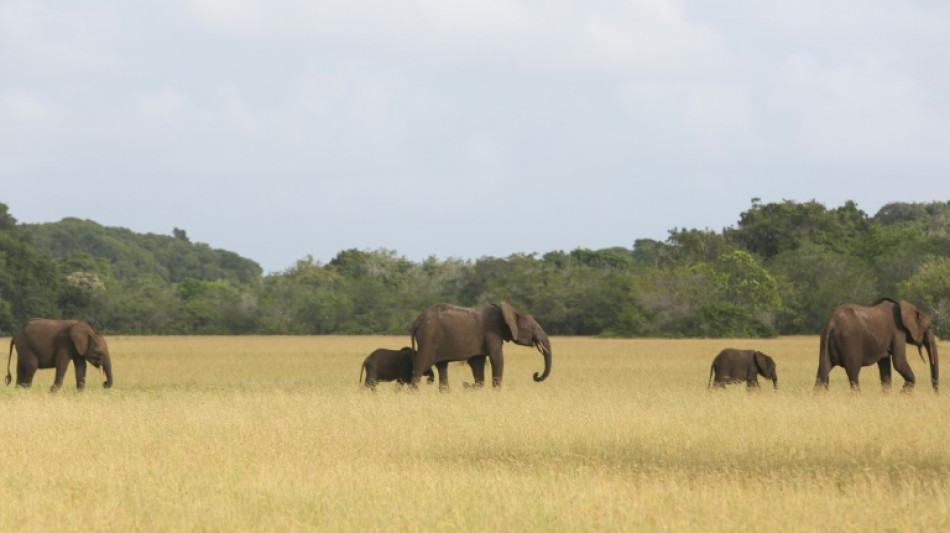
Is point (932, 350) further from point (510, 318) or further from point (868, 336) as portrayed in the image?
point (510, 318)

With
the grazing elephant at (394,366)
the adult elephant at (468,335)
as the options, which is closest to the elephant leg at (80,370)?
the grazing elephant at (394,366)

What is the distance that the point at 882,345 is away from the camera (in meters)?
20.3

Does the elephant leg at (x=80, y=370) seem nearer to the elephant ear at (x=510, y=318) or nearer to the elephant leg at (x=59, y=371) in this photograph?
the elephant leg at (x=59, y=371)

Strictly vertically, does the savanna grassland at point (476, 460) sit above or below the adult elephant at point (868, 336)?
below

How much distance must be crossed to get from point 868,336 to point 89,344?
50.4 ft

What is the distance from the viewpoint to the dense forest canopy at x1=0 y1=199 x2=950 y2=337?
7081cm

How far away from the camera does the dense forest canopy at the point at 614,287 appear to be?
2788 inches

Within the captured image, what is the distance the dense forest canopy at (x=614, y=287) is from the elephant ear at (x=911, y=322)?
42019 millimetres

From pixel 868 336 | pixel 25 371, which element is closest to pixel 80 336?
pixel 25 371

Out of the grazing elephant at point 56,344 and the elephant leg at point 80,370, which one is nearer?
the grazing elephant at point 56,344

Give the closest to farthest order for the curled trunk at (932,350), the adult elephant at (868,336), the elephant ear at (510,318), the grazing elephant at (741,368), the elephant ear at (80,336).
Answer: the adult elephant at (868,336)
the curled trunk at (932,350)
the elephant ear at (510,318)
the elephant ear at (80,336)
the grazing elephant at (741,368)

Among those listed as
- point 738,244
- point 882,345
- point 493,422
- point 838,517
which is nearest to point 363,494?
point 838,517

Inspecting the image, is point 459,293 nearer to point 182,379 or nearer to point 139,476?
point 182,379

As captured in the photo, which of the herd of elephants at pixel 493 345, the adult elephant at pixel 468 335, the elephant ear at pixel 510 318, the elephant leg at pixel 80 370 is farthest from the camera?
the elephant leg at pixel 80 370
